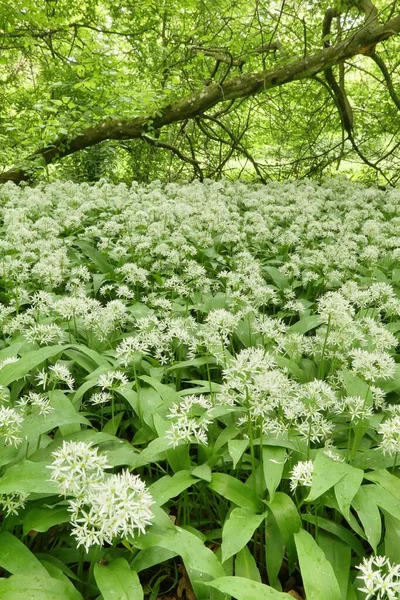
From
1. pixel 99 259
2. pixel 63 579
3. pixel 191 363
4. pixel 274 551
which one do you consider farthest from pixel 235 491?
pixel 99 259

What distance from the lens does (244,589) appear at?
4.67 feet

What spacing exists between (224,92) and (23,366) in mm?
7145

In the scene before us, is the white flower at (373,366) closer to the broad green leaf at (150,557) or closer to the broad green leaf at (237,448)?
the broad green leaf at (237,448)

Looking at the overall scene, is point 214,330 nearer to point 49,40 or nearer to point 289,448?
point 289,448

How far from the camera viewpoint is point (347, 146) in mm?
10805

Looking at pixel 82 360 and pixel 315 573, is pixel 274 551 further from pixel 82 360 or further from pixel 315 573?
pixel 82 360

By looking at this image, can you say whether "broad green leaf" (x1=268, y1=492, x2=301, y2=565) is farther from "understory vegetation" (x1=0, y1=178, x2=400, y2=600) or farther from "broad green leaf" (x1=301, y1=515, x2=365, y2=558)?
"broad green leaf" (x1=301, y1=515, x2=365, y2=558)

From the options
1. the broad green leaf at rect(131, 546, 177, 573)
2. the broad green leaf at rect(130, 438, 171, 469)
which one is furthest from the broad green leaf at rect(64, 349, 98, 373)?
the broad green leaf at rect(131, 546, 177, 573)

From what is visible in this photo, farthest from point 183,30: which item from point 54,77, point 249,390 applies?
point 249,390

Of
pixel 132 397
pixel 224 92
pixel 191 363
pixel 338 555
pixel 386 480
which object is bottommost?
pixel 338 555

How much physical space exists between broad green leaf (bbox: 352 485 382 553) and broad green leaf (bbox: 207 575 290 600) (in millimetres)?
488

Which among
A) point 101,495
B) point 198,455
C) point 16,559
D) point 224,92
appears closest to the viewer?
point 101,495

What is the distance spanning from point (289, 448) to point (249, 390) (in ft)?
1.44

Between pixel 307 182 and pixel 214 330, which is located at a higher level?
pixel 307 182
